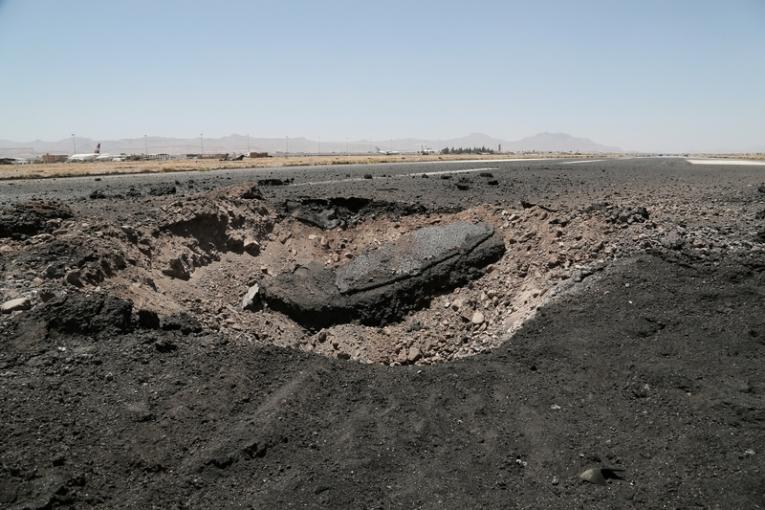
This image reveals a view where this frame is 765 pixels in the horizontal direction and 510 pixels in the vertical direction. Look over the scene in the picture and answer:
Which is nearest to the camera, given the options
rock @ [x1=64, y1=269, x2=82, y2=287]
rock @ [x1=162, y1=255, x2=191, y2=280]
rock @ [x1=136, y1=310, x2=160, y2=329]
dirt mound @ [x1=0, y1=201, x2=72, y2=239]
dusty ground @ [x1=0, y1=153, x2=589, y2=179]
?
rock @ [x1=136, y1=310, x2=160, y2=329]

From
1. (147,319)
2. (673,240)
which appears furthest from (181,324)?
(673,240)

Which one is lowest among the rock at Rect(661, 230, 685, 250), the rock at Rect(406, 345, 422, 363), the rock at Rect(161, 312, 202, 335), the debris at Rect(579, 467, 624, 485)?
the rock at Rect(406, 345, 422, 363)

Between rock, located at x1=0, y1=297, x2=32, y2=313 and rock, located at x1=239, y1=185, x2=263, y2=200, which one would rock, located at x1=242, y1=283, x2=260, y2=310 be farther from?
rock, located at x1=0, y1=297, x2=32, y2=313

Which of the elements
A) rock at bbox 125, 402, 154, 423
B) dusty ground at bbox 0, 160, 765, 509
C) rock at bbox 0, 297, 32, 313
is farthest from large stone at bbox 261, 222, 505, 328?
rock at bbox 125, 402, 154, 423

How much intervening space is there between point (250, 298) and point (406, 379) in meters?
4.53

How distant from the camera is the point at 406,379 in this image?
676cm

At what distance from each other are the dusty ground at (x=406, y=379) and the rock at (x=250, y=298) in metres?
0.18

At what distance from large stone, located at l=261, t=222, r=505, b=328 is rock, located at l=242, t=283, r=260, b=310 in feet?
0.49

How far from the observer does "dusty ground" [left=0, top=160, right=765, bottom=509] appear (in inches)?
186

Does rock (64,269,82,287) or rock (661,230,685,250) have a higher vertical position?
rock (661,230,685,250)

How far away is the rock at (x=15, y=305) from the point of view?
6523mm

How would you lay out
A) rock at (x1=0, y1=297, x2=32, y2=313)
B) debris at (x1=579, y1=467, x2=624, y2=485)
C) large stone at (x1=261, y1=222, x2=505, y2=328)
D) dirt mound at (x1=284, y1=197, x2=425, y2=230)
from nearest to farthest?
debris at (x1=579, y1=467, x2=624, y2=485) < rock at (x1=0, y1=297, x2=32, y2=313) < large stone at (x1=261, y1=222, x2=505, y2=328) < dirt mound at (x1=284, y1=197, x2=425, y2=230)

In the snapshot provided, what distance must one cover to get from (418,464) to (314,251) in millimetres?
7423

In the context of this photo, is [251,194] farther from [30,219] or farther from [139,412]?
[139,412]
